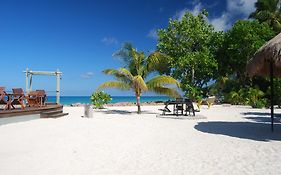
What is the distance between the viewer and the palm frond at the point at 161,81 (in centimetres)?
1581

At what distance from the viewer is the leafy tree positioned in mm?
27188

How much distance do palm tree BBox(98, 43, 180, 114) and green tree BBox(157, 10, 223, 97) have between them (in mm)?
12616

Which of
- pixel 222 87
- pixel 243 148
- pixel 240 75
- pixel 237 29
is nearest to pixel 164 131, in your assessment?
pixel 243 148

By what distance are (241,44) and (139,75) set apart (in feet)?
50.8

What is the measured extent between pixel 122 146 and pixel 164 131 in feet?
9.27

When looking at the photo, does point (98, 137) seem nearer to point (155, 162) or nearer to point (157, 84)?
point (155, 162)

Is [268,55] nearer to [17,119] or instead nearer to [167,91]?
[167,91]

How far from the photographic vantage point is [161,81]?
15.9 m

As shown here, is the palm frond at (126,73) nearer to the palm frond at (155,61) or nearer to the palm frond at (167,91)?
the palm frond at (155,61)

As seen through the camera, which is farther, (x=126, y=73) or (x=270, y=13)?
(x=270, y=13)

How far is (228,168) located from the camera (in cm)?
511

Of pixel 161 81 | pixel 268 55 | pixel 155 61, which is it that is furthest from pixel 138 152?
pixel 155 61

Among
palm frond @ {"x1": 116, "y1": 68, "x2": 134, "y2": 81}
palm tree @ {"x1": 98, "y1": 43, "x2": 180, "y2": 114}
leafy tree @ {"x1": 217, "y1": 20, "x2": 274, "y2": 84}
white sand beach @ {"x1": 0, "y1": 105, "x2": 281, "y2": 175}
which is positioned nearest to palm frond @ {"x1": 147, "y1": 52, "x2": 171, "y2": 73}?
palm tree @ {"x1": 98, "y1": 43, "x2": 180, "y2": 114}

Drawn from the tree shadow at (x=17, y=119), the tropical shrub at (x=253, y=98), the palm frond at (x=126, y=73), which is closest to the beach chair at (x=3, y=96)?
the tree shadow at (x=17, y=119)
